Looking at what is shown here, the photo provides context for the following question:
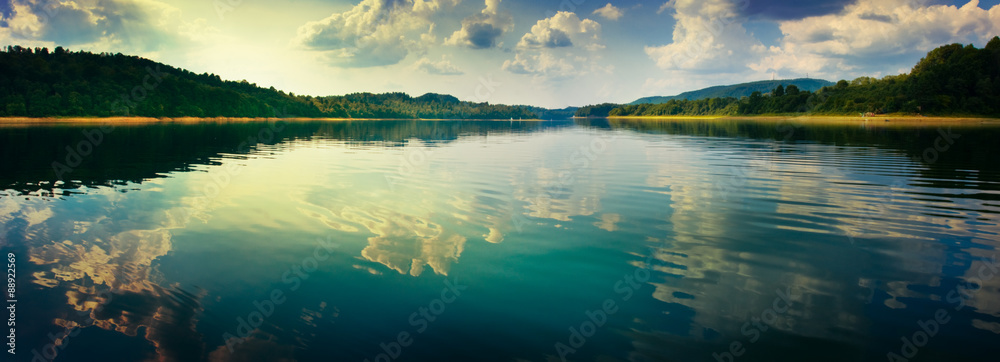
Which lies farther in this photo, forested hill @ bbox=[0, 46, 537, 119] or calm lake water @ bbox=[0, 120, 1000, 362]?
forested hill @ bbox=[0, 46, 537, 119]

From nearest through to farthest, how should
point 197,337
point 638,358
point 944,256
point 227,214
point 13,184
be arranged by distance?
point 638,358, point 197,337, point 944,256, point 227,214, point 13,184

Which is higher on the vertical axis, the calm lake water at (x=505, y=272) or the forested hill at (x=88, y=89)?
the forested hill at (x=88, y=89)

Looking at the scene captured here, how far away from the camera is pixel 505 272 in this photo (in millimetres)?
10391

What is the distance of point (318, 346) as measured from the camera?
711cm

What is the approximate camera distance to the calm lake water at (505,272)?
7211 mm

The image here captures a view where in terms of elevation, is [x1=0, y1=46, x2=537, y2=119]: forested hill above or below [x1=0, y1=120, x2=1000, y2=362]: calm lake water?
above

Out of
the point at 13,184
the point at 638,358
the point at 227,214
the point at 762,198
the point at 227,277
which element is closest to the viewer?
the point at 638,358

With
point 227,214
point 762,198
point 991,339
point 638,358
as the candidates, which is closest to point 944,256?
point 991,339

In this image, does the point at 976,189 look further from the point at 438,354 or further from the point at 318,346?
the point at 318,346

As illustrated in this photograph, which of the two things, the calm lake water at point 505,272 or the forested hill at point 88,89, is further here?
the forested hill at point 88,89

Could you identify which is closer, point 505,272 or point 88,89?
point 505,272

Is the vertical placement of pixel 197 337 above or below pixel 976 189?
below

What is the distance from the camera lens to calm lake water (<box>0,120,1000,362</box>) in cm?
721

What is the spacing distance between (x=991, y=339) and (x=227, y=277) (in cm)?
1390
